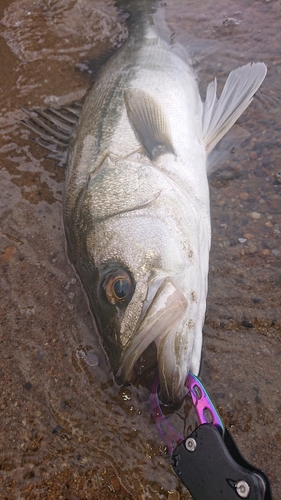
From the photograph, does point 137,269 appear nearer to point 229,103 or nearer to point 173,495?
point 173,495

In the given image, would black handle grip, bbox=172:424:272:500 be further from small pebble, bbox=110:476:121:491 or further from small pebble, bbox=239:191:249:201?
small pebble, bbox=239:191:249:201

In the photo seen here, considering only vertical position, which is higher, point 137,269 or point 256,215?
point 137,269

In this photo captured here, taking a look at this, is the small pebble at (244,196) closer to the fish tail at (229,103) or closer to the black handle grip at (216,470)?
the fish tail at (229,103)

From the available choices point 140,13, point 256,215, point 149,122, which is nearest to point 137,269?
point 256,215

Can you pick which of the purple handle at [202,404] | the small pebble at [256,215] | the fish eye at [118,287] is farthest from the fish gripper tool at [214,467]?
the small pebble at [256,215]

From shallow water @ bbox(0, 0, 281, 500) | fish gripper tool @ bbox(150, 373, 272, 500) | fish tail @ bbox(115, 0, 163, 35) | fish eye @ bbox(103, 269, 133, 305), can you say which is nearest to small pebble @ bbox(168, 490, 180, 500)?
shallow water @ bbox(0, 0, 281, 500)

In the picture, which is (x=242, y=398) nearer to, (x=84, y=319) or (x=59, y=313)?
(x=84, y=319)
